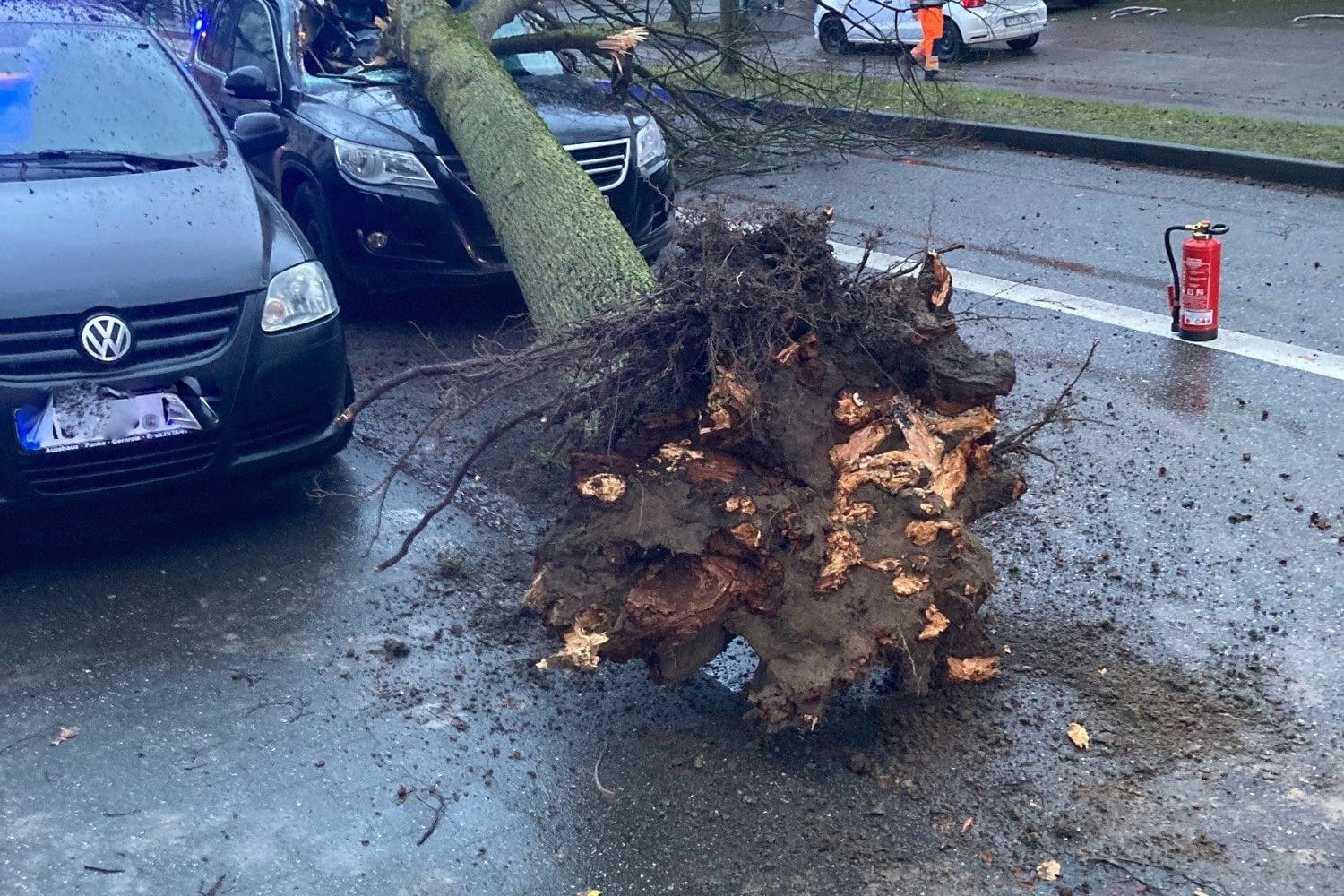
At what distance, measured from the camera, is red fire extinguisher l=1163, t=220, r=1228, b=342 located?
6.17m

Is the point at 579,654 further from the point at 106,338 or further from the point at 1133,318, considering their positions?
the point at 1133,318

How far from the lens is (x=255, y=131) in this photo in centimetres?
580

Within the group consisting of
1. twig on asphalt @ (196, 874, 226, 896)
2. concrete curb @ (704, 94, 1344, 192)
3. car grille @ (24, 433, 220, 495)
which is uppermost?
car grille @ (24, 433, 220, 495)

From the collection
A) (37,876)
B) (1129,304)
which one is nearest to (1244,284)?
(1129,304)

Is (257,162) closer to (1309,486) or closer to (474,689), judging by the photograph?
(474,689)

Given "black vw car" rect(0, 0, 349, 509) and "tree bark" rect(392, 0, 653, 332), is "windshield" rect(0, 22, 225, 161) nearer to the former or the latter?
"black vw car" rect(0, 0, 349, 509)

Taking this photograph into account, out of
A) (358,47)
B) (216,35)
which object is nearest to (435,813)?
(358,47)

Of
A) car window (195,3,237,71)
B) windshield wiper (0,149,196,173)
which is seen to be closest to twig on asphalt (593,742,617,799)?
windshield wiper (0,149,196,173)

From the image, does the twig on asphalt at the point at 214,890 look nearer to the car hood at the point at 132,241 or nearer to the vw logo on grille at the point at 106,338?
the vw logo on grille at the point at 106,338

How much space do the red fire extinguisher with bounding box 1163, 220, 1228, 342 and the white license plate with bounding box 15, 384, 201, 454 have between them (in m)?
4.49

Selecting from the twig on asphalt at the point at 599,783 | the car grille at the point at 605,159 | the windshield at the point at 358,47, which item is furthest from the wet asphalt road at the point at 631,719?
the windshield at the point at 358,47

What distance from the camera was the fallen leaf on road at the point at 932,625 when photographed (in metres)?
3.46

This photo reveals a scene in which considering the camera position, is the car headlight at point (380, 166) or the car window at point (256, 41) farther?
the car window at point (256, 41)

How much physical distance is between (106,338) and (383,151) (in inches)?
105
